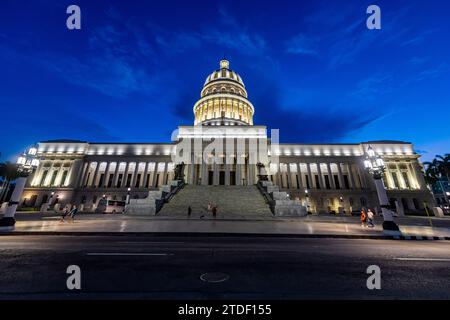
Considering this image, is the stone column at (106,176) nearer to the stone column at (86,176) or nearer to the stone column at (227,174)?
the stone column at (86,176)

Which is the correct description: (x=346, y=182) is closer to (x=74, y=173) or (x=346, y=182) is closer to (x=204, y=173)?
(x=204, y=173)

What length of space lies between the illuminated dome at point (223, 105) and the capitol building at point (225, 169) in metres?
1.19

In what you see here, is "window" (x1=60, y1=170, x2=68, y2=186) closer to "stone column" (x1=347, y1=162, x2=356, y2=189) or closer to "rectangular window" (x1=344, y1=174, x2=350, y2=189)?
"rectangular window" (x1=344, y1=174, x2=350, y2=189)

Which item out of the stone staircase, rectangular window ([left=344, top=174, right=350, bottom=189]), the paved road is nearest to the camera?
the paved road

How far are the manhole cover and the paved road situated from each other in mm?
153

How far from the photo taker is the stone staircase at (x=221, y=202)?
870 inches

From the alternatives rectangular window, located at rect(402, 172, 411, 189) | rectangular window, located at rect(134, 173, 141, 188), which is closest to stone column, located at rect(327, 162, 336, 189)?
rectangular window, located at rect(402, 172, 411, 189)

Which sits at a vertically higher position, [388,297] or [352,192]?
[352,192]

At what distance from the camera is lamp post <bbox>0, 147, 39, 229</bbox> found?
38.5 ft

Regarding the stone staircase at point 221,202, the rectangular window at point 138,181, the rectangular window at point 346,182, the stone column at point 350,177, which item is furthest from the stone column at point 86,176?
the stone column at point 350,177

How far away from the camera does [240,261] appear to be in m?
5.54
